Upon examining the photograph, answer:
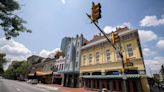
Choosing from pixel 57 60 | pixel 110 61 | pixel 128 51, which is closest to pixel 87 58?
pixel 110 61

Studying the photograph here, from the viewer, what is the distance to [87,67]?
29969mm

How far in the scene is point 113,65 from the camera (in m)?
23.8

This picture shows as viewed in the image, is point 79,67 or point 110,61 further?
point 79,67

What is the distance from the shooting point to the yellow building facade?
2025cm

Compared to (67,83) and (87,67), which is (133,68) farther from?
(67,83)

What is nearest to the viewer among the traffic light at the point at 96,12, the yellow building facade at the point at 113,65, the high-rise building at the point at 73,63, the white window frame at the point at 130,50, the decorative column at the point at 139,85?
the traffic light at the point at 96,12

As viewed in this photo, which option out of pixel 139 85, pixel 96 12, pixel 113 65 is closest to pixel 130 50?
pixel 113 65

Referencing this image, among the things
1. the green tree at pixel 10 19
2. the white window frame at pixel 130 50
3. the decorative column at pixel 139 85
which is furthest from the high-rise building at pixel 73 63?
the green tree at pixel 10 19

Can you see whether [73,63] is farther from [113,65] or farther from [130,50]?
[130,50]

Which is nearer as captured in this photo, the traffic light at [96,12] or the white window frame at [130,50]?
the traffic light at [96,12]

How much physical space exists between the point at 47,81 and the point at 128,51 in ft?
117

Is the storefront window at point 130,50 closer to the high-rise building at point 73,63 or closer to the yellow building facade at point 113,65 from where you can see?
the yellow building facade at point 113,65

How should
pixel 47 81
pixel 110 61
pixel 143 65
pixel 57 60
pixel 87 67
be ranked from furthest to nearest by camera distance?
pixel 47 81 → pixel 57 60 → pixel 87 67 → pixel 110 61 → pixel 143 65

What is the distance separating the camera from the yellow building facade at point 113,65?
20.2 metres
